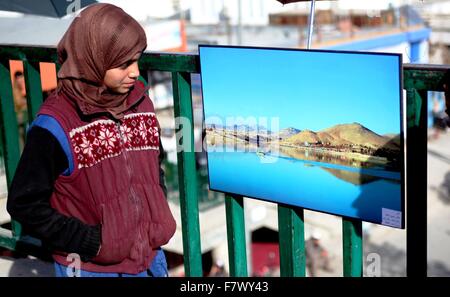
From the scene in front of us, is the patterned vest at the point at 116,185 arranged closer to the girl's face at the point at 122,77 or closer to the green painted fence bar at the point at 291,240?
the girl's face at the point at 122,77

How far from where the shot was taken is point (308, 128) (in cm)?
207

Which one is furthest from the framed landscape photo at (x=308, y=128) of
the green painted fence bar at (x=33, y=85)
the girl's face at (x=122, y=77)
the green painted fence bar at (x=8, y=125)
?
the green painted fence bar at (x=8, y=125)

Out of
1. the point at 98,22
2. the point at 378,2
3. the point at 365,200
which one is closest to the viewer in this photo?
the point at 98,22

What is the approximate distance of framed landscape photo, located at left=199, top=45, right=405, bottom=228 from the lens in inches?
73.5

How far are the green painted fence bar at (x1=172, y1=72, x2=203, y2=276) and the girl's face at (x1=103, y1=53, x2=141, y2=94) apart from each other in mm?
523

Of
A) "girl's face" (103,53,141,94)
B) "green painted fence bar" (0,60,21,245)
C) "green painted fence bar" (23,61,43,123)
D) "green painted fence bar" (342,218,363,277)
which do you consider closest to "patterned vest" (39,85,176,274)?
"girl's face" (103,53,141,94)

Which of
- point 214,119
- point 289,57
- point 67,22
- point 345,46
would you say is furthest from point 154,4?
point 345,46

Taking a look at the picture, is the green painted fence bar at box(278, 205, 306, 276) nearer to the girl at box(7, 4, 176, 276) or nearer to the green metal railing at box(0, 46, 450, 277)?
the green metal railing at box(0, 46, 450, 277)

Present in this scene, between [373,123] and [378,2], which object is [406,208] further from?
[378,2]

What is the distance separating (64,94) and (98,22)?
26 centimetres

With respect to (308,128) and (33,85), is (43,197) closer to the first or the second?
(308,128)

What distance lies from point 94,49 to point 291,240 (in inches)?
39.4

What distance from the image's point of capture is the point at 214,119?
2338 millimetres

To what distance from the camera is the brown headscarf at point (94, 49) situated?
1819 millimetres
